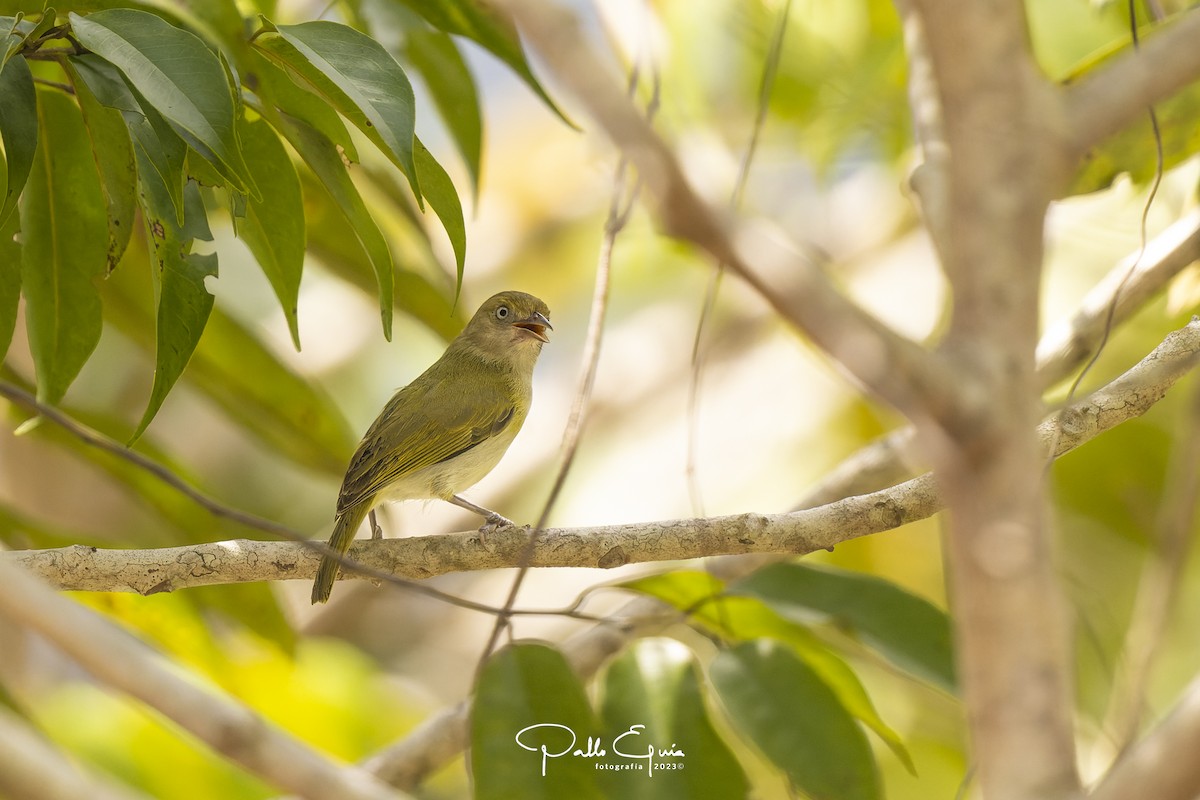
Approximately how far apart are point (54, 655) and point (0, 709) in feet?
21.8

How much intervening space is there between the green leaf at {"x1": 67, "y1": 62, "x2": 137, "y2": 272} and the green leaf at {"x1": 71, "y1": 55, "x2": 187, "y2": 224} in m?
0.11

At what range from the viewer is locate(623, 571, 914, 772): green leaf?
2846 millimetres

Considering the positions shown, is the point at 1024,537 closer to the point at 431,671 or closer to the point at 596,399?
the point at 596,399

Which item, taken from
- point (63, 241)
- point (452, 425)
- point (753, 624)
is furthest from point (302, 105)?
point (753, 624)

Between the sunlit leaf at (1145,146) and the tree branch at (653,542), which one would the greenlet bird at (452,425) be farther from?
the sunlit leaf at (1145,146)

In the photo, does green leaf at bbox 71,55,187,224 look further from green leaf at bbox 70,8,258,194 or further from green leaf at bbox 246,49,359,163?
green leaf at bbox 246,49,359,163

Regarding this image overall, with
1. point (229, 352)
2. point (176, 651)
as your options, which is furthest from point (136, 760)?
point (229, 352)

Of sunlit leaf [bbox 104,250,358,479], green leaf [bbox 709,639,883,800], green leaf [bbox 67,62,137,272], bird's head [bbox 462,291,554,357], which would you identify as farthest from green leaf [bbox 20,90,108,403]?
bird's head [bbox 462,291,554,357]

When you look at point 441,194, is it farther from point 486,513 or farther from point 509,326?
point 509,326

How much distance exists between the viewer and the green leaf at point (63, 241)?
255 centimetres

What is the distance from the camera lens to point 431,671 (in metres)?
8.64

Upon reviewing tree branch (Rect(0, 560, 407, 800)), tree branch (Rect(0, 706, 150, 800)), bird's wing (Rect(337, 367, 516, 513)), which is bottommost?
tree branch (Rect(0, 706, 150, 800))

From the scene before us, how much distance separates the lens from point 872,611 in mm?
2914

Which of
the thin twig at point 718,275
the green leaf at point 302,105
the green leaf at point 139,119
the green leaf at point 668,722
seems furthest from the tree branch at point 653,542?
the green leaf at point 302,105
